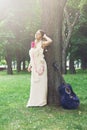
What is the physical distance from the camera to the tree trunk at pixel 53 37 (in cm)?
1025

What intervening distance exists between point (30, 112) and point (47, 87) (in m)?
1.07

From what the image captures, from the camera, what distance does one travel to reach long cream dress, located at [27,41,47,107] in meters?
10.1

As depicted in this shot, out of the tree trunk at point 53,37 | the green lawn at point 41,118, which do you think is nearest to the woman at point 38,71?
the tree trunk at point 53,37

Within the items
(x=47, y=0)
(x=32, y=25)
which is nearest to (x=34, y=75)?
(x=47, y=0)

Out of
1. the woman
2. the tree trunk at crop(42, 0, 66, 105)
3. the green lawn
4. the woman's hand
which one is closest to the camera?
the green lawn

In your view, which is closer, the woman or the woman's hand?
the woman's hand

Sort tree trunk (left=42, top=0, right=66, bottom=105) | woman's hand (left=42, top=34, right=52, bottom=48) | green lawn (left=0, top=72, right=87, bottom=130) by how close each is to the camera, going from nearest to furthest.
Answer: green lawn (left=0, top=72, right=87, bottom=130)
woman's hand (left=42, top=34, right=52, bottom=48)
tree trunk (left=42, top=0, right=66, bottom=105)

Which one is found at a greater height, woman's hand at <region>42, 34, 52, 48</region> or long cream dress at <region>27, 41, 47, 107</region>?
woman's hand at <region>42, 34, 52, 48</region>

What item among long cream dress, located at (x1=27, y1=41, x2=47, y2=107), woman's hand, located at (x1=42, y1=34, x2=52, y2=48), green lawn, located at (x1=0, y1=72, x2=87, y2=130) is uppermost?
woman's hand, located at (x1=42, y1=34, x2=52, y2=48)

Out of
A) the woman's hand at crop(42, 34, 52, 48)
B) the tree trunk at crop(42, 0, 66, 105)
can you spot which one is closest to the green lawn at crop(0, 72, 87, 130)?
the tree trunk at crop(42, 0, 66, 105)

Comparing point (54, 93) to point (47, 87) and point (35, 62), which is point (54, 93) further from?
point (35, 62)

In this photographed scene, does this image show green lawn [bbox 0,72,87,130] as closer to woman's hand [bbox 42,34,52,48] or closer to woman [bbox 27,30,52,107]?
woman [bbox 27,30,52,107]

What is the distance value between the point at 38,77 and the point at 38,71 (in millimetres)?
167

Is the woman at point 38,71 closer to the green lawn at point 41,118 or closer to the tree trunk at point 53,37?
the tree trunk at point 53,37
